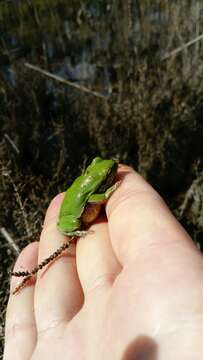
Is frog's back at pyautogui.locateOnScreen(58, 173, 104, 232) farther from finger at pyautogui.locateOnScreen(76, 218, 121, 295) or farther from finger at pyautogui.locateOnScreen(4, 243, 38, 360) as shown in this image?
finger at pyautogui.locateOnScreen(4, 243, 38, 360)

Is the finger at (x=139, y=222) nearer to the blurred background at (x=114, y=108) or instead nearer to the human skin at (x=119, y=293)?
the human skin at (x=119, y=293)

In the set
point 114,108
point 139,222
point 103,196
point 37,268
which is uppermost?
point 139,222

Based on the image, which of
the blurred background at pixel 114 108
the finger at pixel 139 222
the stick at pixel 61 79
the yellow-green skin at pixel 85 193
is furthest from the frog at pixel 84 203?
the stick at pixel 61 79

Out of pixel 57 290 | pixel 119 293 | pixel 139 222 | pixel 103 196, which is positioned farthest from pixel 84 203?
pixel 119 293

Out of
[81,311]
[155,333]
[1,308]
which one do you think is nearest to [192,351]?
[155,333]

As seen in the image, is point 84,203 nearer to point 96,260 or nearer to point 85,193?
point 85,193

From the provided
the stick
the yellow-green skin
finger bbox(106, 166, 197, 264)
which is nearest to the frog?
the yellow-green skin

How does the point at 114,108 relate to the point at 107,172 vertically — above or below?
below
